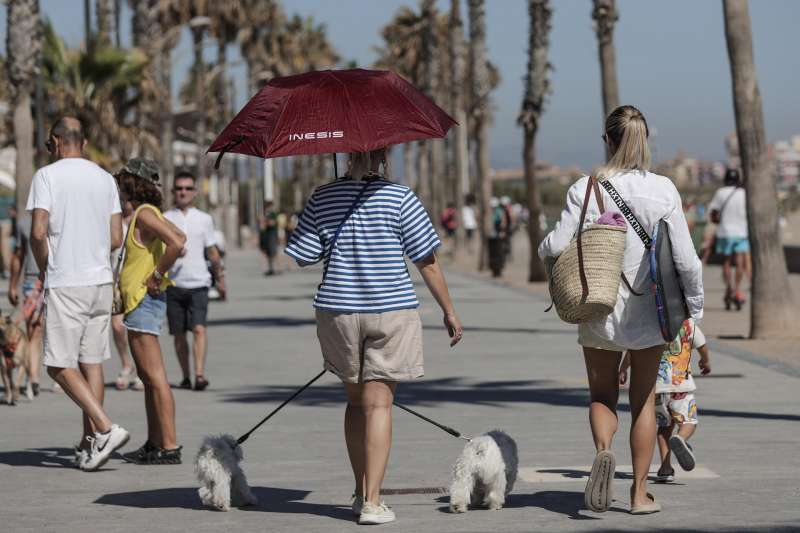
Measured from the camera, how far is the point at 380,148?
6836 millimetres

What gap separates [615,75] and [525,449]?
541 inches

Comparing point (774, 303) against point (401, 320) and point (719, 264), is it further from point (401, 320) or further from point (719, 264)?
point (719, 264)

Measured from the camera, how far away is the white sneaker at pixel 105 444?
8.22m

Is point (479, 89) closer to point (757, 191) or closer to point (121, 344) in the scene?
point (757, 191)

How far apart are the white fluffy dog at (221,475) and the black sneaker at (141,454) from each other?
1594mm

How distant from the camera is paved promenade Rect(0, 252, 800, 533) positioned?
685 cm

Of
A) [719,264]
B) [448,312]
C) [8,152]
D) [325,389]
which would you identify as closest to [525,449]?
[448,312]

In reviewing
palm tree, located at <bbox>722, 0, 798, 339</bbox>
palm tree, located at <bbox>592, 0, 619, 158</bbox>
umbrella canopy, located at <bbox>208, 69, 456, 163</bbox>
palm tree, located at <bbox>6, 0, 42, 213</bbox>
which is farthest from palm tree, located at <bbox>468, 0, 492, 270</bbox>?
umbrella canopy, located at <bbox>208, 69, 456, 163</bbox>

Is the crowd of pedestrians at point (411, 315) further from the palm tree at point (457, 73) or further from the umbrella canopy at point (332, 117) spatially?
the palm tree at point (457, 73)

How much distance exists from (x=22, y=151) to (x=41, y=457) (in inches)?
450

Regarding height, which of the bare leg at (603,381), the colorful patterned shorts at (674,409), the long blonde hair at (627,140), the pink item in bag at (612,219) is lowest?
the colorful patterned shorts at (674,409)

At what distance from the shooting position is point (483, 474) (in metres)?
6.96

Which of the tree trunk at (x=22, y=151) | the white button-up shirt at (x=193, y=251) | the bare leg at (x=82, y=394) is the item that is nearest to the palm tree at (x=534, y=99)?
the tree trunk at (x=22, y=151)

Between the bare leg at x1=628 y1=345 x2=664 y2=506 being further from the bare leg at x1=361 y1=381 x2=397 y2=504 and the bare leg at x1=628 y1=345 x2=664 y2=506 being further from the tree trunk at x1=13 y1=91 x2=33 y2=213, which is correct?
the tree trunk at x1=13 y1=91 x2=33 y2=213
